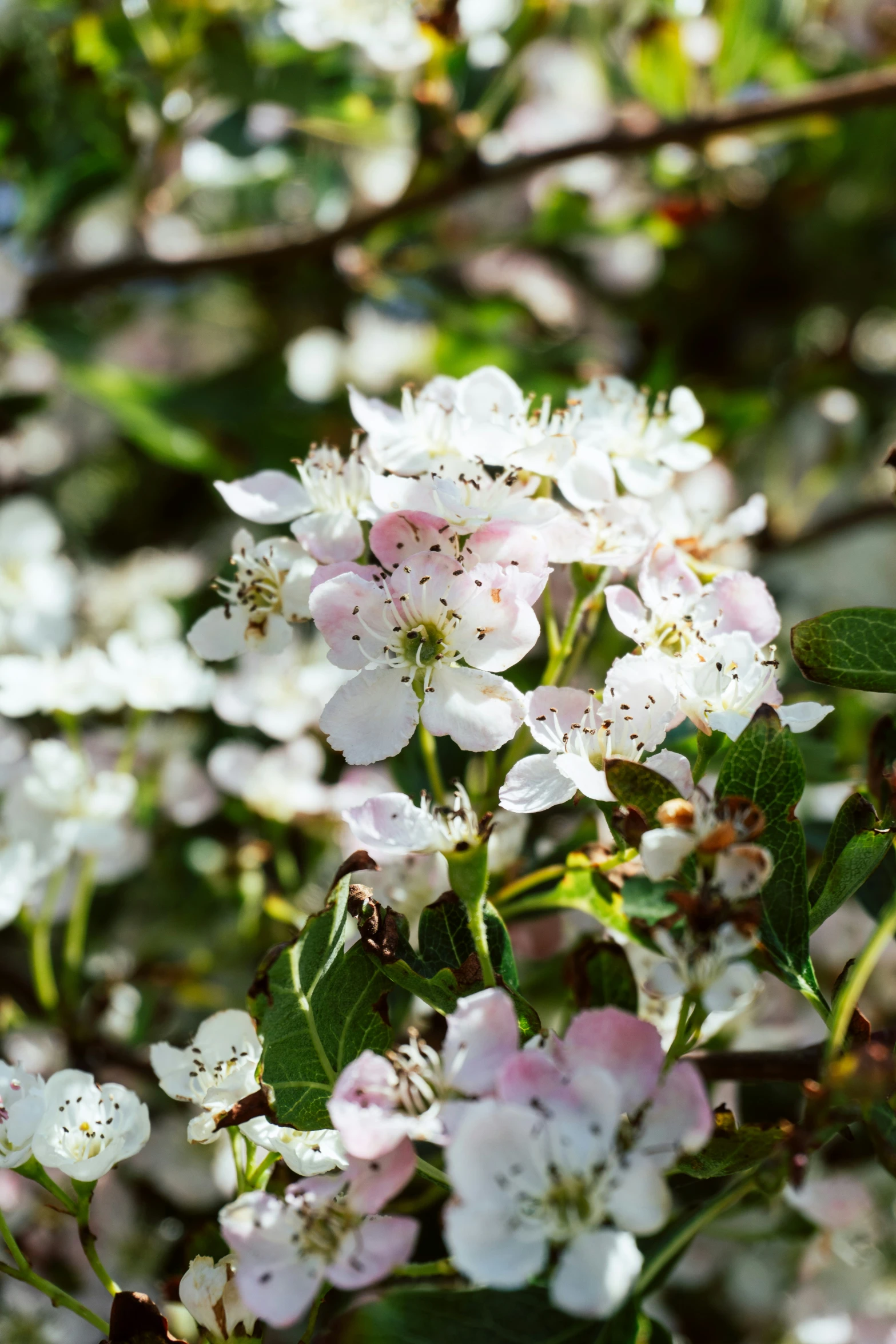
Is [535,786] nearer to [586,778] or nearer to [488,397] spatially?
[586,778]

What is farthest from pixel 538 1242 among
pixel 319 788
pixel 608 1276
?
pixel 319 788

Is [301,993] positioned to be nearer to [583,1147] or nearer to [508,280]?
[583,1147]

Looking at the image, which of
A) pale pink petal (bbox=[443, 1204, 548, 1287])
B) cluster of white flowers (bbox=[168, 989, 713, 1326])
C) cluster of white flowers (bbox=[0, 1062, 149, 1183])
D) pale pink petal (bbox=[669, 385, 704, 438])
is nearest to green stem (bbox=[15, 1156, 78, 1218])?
cluster of white flowers (bbox=[0, 1062, 149, 1183])

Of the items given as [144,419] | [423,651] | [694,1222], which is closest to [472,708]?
[423,651]

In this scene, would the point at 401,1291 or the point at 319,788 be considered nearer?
the point at 401,1291

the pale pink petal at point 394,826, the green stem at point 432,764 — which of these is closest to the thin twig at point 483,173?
the green stem at point 432,764

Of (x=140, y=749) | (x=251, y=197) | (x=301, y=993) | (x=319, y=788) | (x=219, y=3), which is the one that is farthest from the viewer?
(x=251, y=197)

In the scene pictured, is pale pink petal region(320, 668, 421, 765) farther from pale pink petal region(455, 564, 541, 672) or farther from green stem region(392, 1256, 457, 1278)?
green stem region(392, 1256, 457, 1278)
